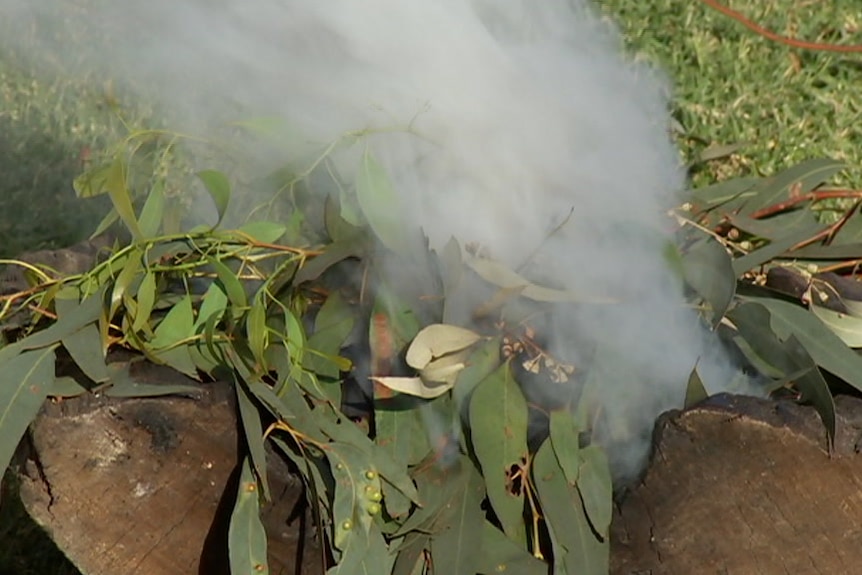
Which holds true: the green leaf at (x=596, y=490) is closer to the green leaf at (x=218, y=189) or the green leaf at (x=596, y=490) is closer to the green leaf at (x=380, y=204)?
the green leaf at (x=380, y=204)

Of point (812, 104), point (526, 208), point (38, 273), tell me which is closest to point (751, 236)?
point (526, 208)

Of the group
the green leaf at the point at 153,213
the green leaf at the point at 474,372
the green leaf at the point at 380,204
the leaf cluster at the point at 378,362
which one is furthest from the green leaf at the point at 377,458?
the green leaf at the point at 153,213

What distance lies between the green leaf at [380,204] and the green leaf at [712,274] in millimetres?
337

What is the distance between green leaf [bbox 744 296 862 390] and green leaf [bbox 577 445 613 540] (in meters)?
0.26

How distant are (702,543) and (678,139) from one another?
1.41m

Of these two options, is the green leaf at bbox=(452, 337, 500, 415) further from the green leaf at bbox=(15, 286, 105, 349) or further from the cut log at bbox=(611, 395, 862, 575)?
the green leaf at bbox=(15, 286, 105, 349)

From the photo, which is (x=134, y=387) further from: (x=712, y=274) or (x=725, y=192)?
(x=725, y=192)

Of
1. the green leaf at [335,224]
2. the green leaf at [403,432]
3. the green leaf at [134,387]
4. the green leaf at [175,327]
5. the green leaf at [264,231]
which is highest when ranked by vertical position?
the green leaf at [335,224]

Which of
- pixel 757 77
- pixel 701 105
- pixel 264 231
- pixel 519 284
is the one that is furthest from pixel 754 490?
pixel 757 77

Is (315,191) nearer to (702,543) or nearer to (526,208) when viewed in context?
(526,208)

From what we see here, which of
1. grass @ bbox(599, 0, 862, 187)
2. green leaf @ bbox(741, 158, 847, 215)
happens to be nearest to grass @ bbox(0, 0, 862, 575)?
grass @ bbox(599, 0, 862, 187)

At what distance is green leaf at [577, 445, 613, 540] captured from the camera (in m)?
1.42

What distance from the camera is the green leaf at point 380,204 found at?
1485 millimetres

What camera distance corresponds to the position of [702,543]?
1.41 meters
